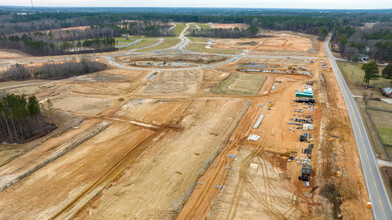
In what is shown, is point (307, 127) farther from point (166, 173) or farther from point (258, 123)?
point (166, 173)

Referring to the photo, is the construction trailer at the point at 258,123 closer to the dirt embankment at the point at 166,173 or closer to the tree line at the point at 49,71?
the dirt embankment at the point at 166,173

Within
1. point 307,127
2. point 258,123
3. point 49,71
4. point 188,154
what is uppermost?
point 49,71

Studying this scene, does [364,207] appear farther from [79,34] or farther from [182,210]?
[79,34]

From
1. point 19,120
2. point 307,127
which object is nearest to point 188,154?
point 307,127

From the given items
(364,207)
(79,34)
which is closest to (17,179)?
(364,207)

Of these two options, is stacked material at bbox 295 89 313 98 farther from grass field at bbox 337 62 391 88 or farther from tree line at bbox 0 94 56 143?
tree line at bbox 0 94 56 143

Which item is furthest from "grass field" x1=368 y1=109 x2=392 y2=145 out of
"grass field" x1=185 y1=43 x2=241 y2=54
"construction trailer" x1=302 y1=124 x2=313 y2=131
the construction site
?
"grass field" x1=185 y1=43 x2=241 y2=54
